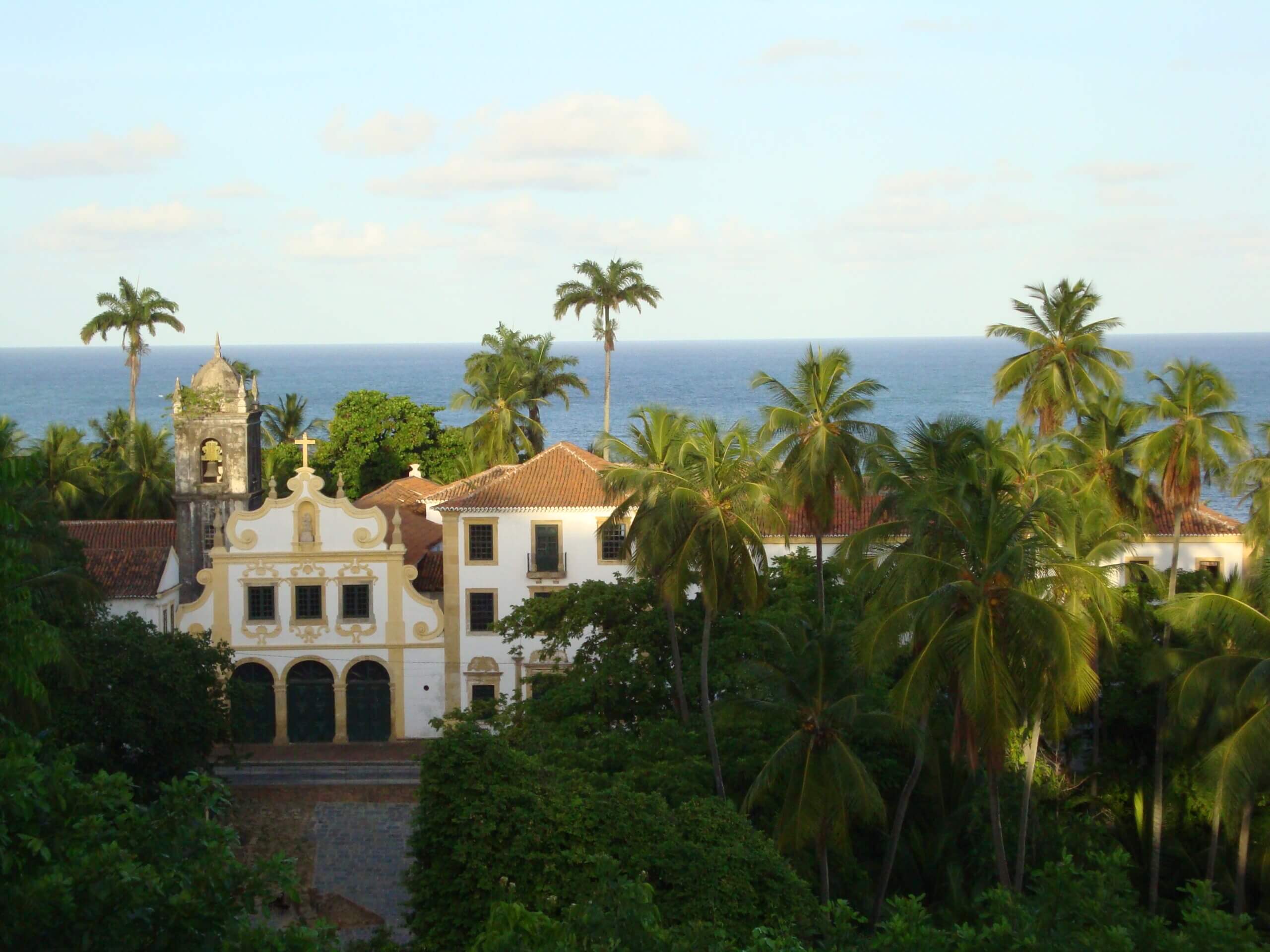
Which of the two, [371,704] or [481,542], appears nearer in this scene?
[371,704]

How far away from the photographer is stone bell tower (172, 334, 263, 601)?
44688 millimetres

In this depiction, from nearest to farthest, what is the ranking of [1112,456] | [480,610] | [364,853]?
[364,853] < [1112,456] < [480,610]

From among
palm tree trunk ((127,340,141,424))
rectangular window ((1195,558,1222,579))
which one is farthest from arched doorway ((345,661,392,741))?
palm tree trunk ((127,340,141,424))

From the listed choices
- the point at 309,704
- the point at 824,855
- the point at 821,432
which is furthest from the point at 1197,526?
the point at 309,704

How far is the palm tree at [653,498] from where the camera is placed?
3025 cm

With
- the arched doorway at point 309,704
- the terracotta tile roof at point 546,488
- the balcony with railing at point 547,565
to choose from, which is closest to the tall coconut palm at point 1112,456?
the terracotta tile roof at point 546,488

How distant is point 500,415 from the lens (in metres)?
64.7

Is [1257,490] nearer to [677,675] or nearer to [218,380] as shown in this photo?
[677,675]

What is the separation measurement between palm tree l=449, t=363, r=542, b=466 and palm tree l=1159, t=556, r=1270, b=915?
38082 mm

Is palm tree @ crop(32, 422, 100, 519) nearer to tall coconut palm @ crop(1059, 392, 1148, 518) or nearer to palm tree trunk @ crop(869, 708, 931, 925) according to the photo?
tall coconut palm @ crop(1059, 392, 1148, 518)

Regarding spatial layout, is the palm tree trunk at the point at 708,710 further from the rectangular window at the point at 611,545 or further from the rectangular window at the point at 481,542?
the rectangular window at the point at 481,542

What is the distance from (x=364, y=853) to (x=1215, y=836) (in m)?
18.9

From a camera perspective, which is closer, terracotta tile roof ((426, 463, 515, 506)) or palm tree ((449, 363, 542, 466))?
terracotta tile roof ((426, 463, 515, 506))

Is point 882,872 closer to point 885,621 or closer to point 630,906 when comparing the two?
point 885,621
